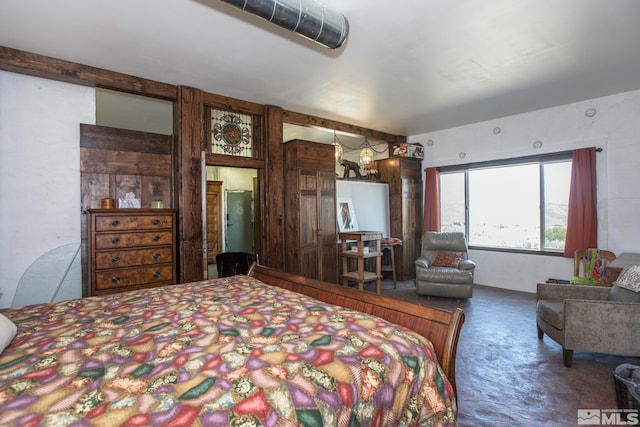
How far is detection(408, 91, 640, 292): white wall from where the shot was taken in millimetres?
4016

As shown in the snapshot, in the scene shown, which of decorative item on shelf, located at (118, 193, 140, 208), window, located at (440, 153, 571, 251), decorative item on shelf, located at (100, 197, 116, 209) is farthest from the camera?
window, located at (440, 153, 571, 251)

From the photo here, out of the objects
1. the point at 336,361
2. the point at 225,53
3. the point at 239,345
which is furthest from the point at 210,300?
the point at 225,53

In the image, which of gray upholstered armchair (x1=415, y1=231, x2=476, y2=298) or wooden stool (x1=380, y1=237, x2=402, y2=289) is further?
wooden stool (x1=380, y1=237, x2=402, y2=289)

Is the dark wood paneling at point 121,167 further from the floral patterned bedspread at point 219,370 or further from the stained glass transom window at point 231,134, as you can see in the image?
the floral patterned bedspread at point 219,370

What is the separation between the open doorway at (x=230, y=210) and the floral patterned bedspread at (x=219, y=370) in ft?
18.5

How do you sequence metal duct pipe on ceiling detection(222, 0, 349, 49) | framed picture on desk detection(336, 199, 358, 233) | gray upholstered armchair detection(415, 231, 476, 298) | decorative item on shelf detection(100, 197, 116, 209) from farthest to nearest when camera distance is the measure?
framed picture on desk detection(336, 199, 358, 233), gray upholstered armchair detection(415, 231, 476, 298), decorative item on shelf detection(100, 197, 116, 209), metal duct pipe on ceiling detection(222, 0, 349, 49)

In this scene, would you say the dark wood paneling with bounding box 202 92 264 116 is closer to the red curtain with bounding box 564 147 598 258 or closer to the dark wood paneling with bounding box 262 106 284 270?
the dark wood paneling with bounding box 262 106 284 270

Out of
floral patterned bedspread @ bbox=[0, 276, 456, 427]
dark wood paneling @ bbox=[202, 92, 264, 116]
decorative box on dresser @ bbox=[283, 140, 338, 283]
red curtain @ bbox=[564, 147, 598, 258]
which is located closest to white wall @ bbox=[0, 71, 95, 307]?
dark wood paneling @ bbox=[202, 92, 264, 116]

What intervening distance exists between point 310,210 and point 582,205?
3.83 metres

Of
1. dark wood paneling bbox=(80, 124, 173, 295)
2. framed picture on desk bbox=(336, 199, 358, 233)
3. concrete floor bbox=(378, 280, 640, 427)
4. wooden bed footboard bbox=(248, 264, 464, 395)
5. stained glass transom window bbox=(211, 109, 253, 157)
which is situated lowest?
concrete floor bbox=(378, 280, 640, 427)

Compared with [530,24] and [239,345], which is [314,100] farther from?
[239,345]

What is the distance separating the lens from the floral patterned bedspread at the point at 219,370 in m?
0.83

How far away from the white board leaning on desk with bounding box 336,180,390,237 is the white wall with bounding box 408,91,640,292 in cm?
147

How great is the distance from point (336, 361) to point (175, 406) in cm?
52
